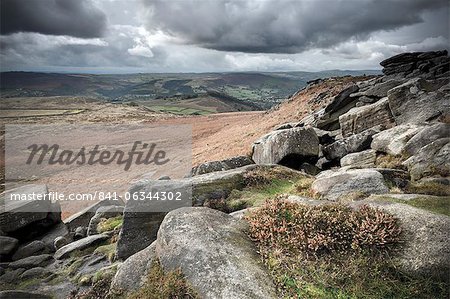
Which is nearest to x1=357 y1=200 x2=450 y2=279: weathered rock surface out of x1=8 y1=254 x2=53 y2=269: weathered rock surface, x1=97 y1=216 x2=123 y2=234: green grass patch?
x1=97 y1=216 x2=123 y2=234: green grass patch

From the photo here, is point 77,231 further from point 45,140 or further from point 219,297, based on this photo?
point 45,140

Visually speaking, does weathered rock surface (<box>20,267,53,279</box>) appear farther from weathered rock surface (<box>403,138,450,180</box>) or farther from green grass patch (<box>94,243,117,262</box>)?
weathered rock surface (<box>403,138,450,180</box>)

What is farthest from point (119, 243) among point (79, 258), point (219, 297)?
point (219, 297)

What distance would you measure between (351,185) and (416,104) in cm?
1290

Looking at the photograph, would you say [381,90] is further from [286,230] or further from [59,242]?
[59,242]

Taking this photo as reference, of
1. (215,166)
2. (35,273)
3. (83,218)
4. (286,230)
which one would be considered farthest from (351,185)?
(83,218)

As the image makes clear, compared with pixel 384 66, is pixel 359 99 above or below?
below

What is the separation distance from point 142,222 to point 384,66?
44263 millimetres

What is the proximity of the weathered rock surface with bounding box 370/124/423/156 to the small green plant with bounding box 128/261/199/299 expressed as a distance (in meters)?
15.8

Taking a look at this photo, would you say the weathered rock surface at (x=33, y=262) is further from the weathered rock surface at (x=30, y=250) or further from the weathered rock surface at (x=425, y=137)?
the weathered rock surface at (x=425, y=137)

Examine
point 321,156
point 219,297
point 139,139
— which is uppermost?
point 219,297

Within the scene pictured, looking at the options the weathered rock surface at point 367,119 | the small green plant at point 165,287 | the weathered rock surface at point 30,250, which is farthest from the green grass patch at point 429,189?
the weathered rock surface at point 30,250

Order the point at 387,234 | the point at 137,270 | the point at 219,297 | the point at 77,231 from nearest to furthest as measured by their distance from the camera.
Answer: the point at 219,297, the point at 387,234, the point at 137,270, the point at 77,231

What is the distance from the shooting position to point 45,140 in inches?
2876
